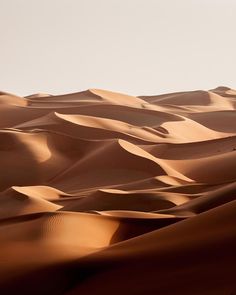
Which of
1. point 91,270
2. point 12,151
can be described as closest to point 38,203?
point 91,270

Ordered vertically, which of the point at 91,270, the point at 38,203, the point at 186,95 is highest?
the point at 91,270

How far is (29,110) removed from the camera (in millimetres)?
14688

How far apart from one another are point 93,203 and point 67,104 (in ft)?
33.2

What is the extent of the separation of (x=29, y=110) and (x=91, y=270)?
1111 centimetres

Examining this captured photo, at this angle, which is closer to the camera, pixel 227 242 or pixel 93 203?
pixel 227 242

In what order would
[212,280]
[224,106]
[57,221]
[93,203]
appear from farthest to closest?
[224,106] → [93,203] → [57,221] → [212,280]

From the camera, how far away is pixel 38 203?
244 inches

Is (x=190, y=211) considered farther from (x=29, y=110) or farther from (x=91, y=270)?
(x=29, y=110)

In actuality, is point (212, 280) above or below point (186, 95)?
above

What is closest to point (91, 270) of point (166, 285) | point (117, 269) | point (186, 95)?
point (117, 269)

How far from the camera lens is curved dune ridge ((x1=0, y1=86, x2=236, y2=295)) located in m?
3.62

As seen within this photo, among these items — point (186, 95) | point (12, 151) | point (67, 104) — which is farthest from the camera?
point (186, 95)

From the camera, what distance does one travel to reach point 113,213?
5.11 m

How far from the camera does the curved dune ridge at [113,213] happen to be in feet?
11.9
